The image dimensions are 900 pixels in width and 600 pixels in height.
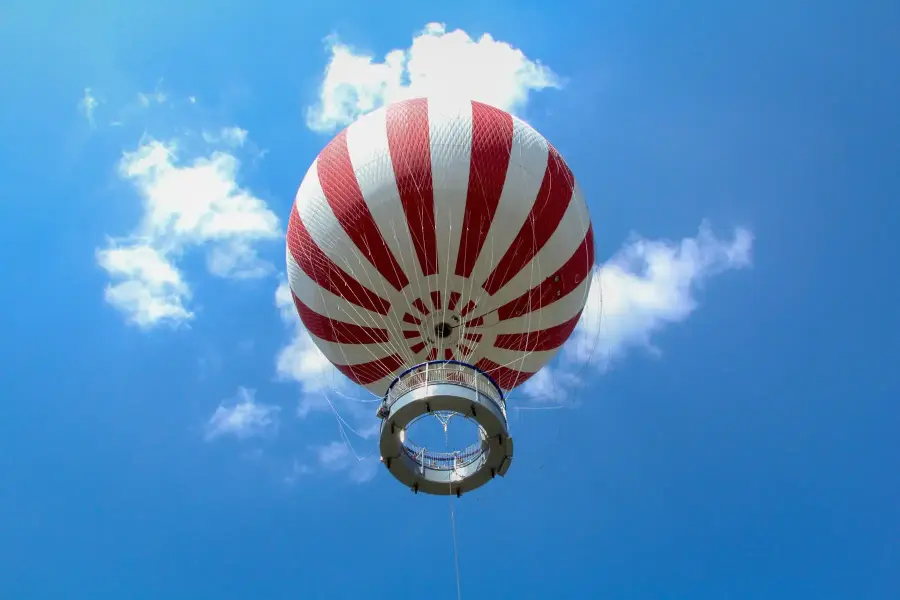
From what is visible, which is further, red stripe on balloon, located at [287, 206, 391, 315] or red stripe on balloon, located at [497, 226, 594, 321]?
red stripe on balloon, located at [497, 226, 594, 321]

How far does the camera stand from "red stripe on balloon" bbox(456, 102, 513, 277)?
941 centimetres

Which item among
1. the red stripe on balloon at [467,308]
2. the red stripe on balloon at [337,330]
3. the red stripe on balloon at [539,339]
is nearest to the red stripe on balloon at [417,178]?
the red stripe on balloon at [467,308]

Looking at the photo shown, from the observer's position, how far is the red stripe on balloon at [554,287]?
1022 centimetres

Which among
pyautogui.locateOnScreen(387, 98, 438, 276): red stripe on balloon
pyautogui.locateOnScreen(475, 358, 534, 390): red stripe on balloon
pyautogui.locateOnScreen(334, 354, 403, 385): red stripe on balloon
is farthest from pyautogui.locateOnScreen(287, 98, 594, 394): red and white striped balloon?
pyautogui.locateOnScreen(334, 354, 403, 385): red stripe on balloon

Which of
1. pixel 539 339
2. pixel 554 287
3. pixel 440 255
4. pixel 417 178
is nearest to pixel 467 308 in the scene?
pixel 440 255

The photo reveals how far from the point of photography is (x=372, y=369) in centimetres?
1148

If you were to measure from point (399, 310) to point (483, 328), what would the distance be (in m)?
1.45

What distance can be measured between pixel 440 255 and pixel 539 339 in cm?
272

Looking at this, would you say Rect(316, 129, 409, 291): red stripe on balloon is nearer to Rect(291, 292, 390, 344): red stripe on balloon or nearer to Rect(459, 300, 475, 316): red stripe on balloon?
Rect(459, 300, 475, 316): red stripe on balloon

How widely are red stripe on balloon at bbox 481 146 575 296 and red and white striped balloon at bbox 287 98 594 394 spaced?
0.02 metres

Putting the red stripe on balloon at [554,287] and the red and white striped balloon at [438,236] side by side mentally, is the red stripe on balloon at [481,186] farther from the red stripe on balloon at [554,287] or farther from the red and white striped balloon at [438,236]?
the red stripe on balloon at [554,287]

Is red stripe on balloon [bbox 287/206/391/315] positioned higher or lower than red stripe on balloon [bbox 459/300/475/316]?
higher

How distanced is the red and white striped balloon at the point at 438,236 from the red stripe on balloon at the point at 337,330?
0.08 ft

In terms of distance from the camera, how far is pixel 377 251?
962cm
